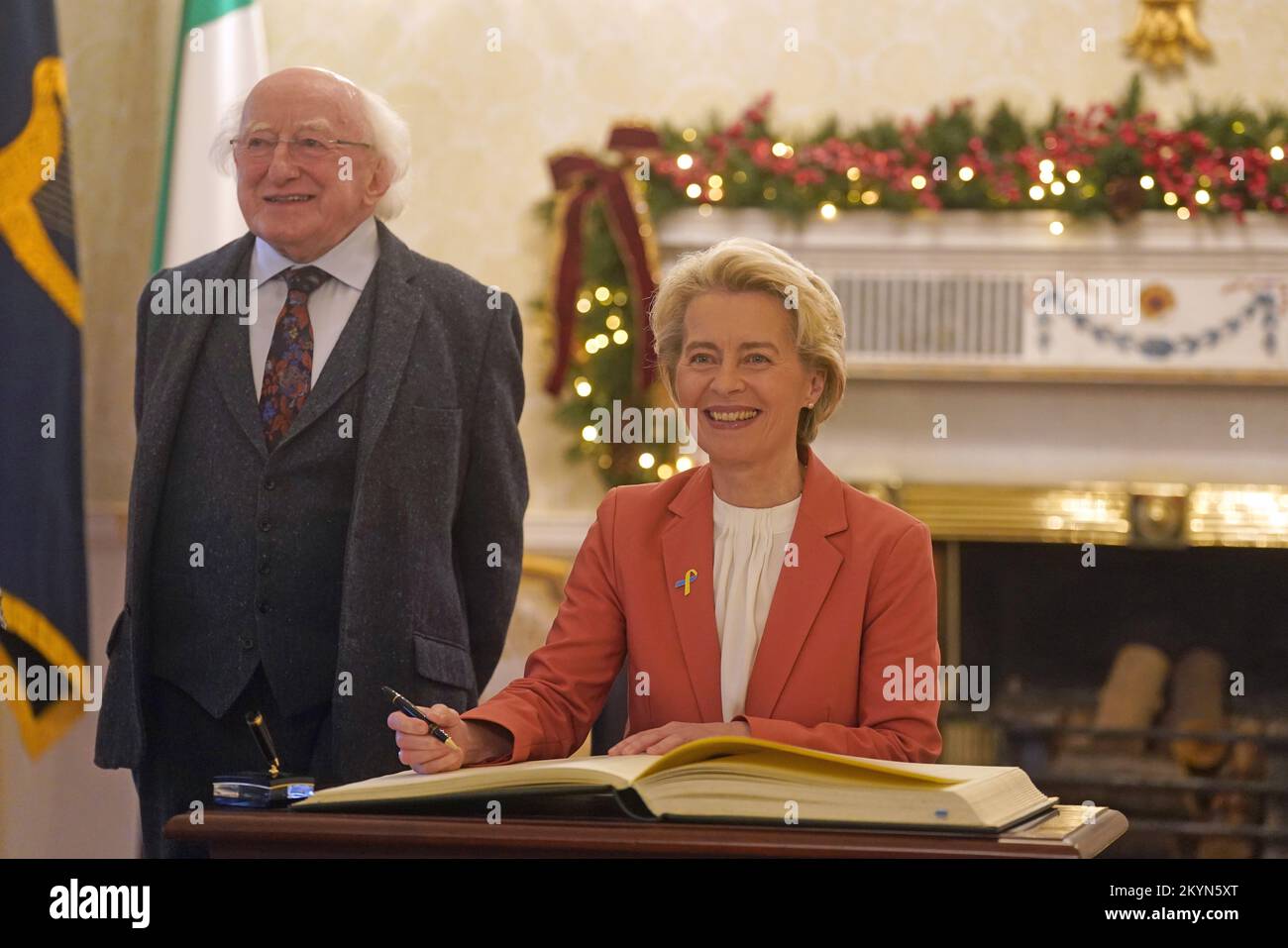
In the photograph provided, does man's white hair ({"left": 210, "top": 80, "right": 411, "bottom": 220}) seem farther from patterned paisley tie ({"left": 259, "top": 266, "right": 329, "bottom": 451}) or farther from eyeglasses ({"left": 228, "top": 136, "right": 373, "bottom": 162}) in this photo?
patterned paisley tie ({"left": 259, "top": 266, "right": 329, "bottom": 451})

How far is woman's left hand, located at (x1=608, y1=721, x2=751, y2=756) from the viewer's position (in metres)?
1.42

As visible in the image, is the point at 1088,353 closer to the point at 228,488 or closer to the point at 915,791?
the point at 228,488

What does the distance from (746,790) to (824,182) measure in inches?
127

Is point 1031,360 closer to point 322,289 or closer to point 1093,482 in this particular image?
point 1093,482

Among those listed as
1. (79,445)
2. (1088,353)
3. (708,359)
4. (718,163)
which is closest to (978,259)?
(1088,353)

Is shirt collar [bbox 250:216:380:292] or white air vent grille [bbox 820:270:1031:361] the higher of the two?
white air vent grille [bbox 820:270:1031:361]

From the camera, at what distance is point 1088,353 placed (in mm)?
→ 4227

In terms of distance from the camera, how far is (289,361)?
84.4 inches

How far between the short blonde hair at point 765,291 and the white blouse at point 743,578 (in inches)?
5.0

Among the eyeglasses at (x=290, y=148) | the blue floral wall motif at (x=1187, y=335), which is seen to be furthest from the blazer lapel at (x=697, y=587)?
the blue floral wall motif at (x=1187, y=335)

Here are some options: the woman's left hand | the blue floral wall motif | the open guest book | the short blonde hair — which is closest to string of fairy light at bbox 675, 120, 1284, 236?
the blue floral wall motif

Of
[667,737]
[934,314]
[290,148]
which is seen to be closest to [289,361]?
[290,148]

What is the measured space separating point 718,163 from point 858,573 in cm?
278

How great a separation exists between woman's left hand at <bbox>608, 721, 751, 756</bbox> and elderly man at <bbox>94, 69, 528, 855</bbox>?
647mm
